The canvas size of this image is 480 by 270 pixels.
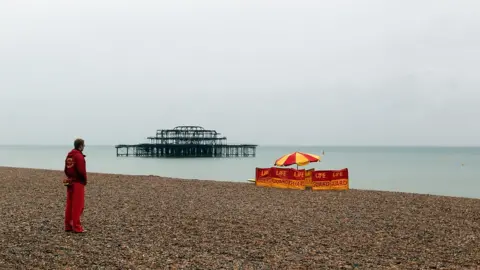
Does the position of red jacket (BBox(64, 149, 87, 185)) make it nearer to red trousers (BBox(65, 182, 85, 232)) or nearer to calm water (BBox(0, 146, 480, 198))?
red trousers (BBox(65, 182, 85, 232))

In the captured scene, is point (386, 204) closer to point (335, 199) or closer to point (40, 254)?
point (335, 199)

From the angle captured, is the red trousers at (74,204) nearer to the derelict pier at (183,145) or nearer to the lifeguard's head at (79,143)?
the lifeguard's head at (79,143)

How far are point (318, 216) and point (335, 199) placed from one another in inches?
154

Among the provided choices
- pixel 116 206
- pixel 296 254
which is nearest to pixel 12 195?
pixel 116 206

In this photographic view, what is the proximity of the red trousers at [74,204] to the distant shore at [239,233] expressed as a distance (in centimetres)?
23

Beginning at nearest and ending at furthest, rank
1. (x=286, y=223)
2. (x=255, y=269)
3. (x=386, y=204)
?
(x=255, y=269) < (x=286, y=223) < (x=386, y=204)

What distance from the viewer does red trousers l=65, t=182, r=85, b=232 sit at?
8211 mm

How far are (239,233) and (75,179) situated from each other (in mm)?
3165

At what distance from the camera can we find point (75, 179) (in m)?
8.17

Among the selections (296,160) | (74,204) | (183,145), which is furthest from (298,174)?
(183,145)

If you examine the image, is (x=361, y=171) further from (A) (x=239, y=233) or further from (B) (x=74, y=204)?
(B) (x=74, y=204)

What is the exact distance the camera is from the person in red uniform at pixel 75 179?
808 cm

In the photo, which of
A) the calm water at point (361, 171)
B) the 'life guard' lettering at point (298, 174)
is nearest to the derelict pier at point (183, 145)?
the calm water at point (361, 171)

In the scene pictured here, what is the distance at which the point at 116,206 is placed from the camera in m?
12.2
